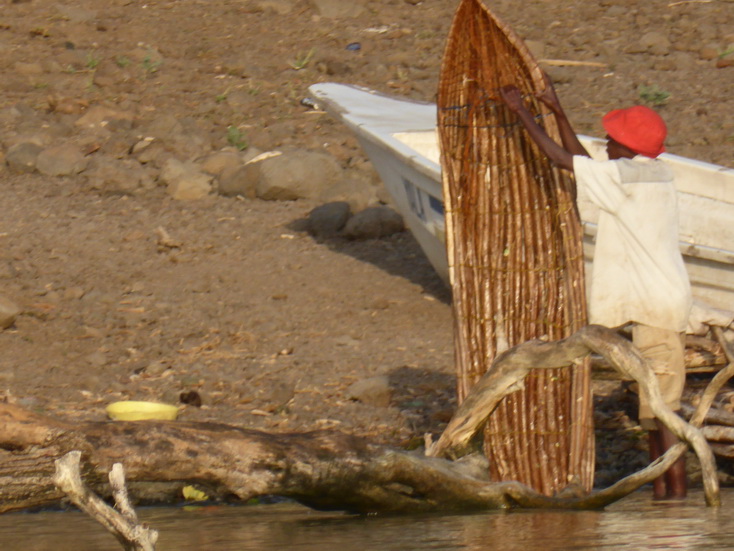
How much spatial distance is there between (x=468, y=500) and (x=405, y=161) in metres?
3.43

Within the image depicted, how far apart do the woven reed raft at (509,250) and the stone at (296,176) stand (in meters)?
4.96

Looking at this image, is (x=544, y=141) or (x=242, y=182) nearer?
(x=544, y=141)

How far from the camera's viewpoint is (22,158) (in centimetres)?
1082

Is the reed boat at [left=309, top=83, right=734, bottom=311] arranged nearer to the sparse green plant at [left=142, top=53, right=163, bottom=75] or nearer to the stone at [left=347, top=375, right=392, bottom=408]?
the stone at [left=347, top=375, right=392, bottom=408]

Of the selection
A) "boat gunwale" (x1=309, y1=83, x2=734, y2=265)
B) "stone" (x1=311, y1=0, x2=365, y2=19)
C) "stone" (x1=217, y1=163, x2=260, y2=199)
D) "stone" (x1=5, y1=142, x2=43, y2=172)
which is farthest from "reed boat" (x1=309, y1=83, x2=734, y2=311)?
"stone" (x1=311, y1=0, x2=365, y2=19)

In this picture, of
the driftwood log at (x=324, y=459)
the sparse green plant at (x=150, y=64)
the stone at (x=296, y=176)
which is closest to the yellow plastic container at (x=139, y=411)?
the driftwood log at (x=324, y=459)

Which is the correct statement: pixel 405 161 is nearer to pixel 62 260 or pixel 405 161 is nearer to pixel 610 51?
pixel 62 260

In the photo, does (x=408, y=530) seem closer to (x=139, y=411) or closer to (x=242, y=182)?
(x=139, y=411)

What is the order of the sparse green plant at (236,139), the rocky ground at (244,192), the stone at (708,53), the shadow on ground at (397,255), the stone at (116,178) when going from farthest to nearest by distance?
the stone at (708,53) < the sparse green plant at (236,139) < the stone at (116,178) < the shadow on ground at (397,255) < the rocky ground at (244,192)

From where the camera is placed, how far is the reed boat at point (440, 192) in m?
7.08

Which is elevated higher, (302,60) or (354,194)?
(302,60)

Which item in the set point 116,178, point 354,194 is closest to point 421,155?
Result: point 354,194

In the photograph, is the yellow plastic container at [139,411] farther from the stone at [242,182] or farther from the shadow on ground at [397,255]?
the stone at [242,182]

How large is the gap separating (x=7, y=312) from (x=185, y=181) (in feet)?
10.3
